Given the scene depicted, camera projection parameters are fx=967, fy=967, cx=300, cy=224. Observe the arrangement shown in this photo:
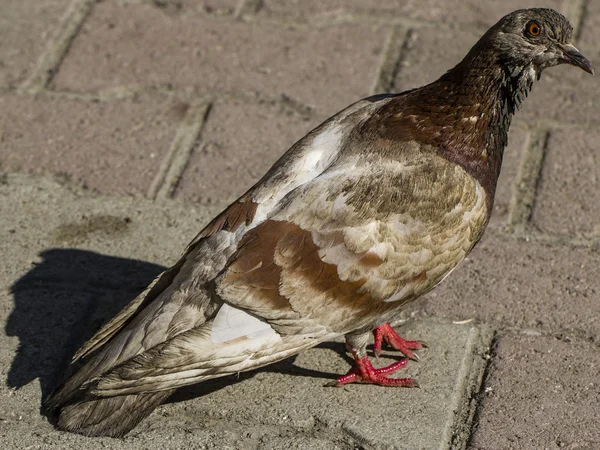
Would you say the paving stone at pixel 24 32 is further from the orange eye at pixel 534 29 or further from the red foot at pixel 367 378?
the orange eye at pixel 534 29

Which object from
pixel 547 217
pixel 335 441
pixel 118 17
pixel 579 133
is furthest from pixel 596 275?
pixel 118 17

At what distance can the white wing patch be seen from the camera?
3.47 m

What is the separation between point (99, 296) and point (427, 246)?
5.31ft

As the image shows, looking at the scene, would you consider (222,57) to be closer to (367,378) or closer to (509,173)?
(509,173)

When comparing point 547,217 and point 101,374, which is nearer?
point 101,374

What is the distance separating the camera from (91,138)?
17.4 ft

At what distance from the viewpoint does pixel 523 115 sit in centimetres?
546

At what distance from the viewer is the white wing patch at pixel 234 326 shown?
11.4 ft

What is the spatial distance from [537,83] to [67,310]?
9.98 feet

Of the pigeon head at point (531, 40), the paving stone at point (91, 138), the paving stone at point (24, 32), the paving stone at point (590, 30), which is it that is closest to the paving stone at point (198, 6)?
the paving stone at point (24, 32)

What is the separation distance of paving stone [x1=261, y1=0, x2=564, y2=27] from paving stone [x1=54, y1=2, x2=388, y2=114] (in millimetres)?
194

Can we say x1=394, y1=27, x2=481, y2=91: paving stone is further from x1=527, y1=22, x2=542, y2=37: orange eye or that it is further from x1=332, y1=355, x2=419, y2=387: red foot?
x1=332, y1=355, x2=419, y2=387: red foot

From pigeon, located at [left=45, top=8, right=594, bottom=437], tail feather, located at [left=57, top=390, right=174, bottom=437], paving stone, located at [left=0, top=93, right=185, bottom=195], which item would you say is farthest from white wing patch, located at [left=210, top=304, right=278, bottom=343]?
paving stone, located at [left=0, top=93, right=185, bottom=195]

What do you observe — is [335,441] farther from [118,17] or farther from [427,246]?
Result: [118,17]
